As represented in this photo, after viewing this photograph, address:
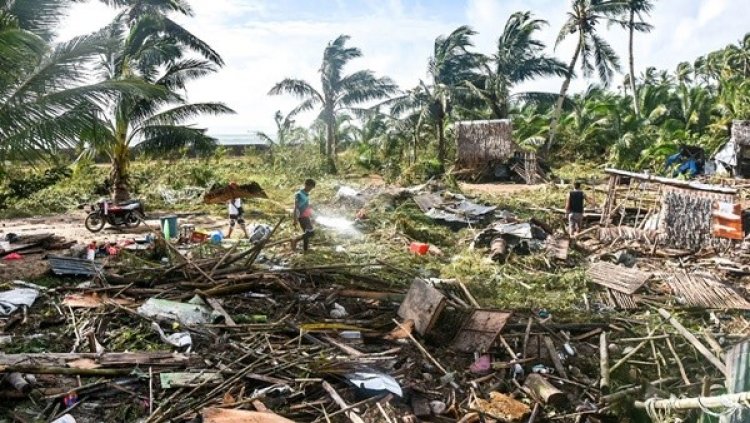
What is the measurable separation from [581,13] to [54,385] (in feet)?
72.0

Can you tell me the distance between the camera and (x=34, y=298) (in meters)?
6.32

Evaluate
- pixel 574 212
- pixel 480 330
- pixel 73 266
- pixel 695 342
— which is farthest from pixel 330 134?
pixel 695 342

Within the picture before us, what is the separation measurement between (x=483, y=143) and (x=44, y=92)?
1506 centimetres

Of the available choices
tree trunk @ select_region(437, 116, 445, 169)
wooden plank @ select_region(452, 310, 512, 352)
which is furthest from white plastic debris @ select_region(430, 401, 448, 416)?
tree trunk @ select_region(437, 116, 445, 169)

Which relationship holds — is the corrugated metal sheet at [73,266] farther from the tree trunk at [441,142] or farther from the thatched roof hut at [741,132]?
the thatched roof hut at [741,132]

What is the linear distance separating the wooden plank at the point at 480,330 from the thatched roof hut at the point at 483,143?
15058mm

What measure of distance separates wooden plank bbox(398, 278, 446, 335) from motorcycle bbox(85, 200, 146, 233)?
24.1ft

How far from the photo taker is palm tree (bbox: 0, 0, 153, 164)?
24.4ft

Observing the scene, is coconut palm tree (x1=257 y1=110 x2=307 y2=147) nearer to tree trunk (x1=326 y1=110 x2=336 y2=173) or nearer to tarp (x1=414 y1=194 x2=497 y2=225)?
tree trunk (x1=326 y1=110 x2=336 y2=173)

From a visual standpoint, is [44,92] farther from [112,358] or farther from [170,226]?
[112,358]

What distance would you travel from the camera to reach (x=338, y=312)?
20.5 feet

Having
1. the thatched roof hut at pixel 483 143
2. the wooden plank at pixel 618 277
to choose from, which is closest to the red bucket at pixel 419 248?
the wooden plank at pixel 618 277

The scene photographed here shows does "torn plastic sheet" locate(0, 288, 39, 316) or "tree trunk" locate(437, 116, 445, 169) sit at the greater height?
"tree trunk" locate(437, 116, 445, 169)

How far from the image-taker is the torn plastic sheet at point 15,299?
5.99 metres
